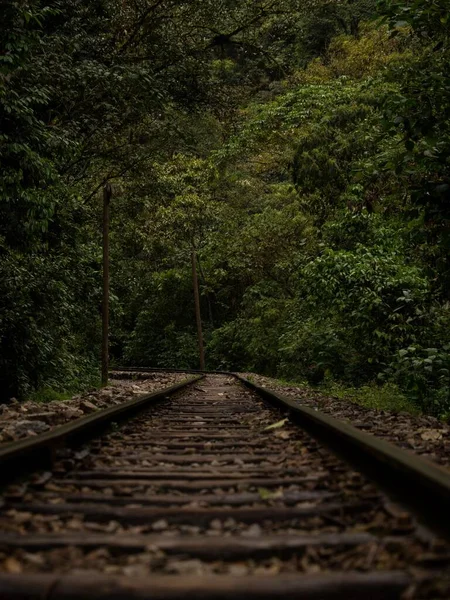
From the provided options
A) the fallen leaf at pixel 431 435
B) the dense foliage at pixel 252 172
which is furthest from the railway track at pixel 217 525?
the dense foliage at pixel 252 172

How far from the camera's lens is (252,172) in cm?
3300

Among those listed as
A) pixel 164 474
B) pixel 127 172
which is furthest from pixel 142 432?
pixel 127 172

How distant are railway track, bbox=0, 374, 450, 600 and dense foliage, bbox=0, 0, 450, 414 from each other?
4.00 metres

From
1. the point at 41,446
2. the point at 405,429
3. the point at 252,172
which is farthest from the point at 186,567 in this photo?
the point at 252,172

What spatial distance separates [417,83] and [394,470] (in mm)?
5395

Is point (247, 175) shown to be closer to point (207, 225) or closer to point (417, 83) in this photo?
point (207, 225)

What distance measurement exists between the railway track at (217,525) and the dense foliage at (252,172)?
400cm

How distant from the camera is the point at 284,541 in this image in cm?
221

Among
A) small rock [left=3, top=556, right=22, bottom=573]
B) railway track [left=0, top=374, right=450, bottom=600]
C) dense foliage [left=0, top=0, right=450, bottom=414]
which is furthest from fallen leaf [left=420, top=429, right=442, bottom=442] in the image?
small rock [left=3, top=556, right=22, bottom=573]

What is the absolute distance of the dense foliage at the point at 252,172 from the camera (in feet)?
25.3

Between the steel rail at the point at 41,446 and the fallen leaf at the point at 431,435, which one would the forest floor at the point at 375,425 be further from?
the steel rail at the point at 41,446

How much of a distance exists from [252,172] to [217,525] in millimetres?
31501

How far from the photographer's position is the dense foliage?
25.3 ft

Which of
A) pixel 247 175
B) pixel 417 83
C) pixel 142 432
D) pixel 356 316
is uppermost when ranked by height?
pixel 247 175
